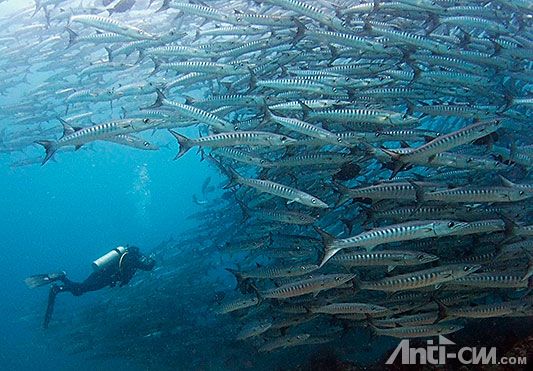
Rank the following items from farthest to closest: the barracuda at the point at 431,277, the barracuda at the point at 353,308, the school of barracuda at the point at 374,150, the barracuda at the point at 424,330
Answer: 1. the barracuda at the point at 353,308
2. the barracuda at the point at 424,330
3. the school of barracuda at the point at 374,150
4. the barracuda at the point at 431,277

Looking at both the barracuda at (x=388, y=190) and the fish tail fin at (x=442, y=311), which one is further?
the barracuda at (x=388, y=190)

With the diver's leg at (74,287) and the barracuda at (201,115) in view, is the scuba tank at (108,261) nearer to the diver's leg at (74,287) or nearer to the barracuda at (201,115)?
the diver's leg at (74,287)

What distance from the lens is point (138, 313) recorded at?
44.5ft

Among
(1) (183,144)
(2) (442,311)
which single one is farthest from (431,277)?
(1) (183,144)

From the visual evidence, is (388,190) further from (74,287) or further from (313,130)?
(74,287)

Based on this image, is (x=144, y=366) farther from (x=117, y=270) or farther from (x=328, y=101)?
(x=328, y=101)

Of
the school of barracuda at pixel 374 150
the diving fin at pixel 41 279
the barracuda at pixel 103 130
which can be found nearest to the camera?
the school of barracuda at pixel 374 150

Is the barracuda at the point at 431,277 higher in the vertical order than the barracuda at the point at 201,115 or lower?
lower

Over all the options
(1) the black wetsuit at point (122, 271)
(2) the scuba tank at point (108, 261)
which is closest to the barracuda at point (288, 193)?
(1) the black wetsuit at point (122, 271)

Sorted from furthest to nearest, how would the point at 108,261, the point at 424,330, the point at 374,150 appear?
1. the point at 108,261
2. the point at 424,330
3. the point at 374,150

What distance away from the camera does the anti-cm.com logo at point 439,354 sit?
20.2 feet

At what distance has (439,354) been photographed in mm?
6797

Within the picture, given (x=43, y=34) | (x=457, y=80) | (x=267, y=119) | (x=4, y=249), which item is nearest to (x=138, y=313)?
(x=267, y=119)

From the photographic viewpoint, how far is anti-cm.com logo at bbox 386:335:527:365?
614 centimetres
